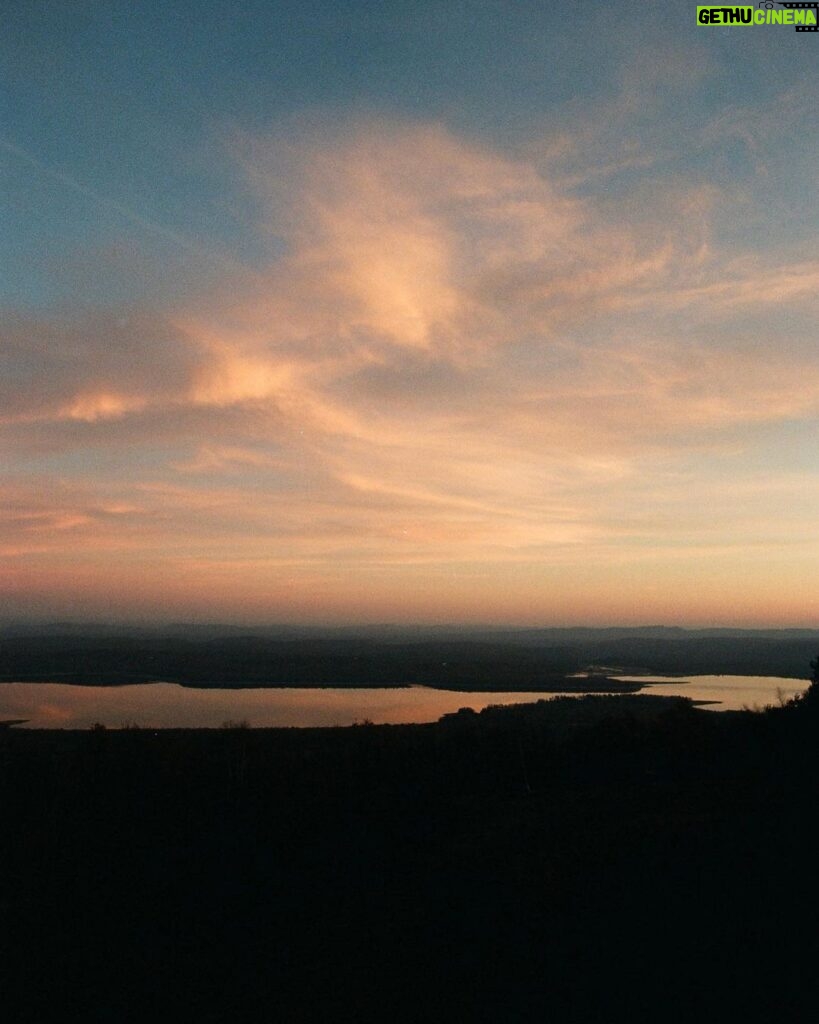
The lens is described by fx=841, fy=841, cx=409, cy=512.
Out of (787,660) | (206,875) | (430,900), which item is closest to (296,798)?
(206,875)

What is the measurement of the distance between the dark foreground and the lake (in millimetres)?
34582

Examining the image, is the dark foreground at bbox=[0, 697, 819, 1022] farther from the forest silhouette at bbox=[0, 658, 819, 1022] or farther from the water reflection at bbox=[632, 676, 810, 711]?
the water reflection at bbox=[632, 676, 810, 711]

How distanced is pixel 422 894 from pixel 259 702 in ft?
193

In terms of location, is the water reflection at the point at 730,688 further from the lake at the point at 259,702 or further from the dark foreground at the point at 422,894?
the dark foreground at the point at 422,894

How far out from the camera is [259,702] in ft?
227

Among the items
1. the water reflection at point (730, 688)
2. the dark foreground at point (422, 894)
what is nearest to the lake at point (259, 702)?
the water reflection at point (730, 688)

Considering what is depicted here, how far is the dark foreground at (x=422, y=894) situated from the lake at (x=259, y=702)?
34.6m

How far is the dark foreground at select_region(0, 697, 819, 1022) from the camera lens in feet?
30.7

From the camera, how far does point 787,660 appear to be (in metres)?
134

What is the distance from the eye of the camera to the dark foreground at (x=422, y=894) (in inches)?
368

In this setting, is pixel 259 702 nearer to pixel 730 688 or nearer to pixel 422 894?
pixel 730 688

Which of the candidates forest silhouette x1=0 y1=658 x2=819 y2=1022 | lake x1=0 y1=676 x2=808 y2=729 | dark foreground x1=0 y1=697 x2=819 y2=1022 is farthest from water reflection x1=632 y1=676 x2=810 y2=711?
dark foreground x1=0 y1=697 x2=819 y2=1022

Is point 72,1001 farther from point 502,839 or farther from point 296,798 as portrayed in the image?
point 296,798

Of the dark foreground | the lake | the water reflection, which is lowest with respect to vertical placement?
the water reflection
